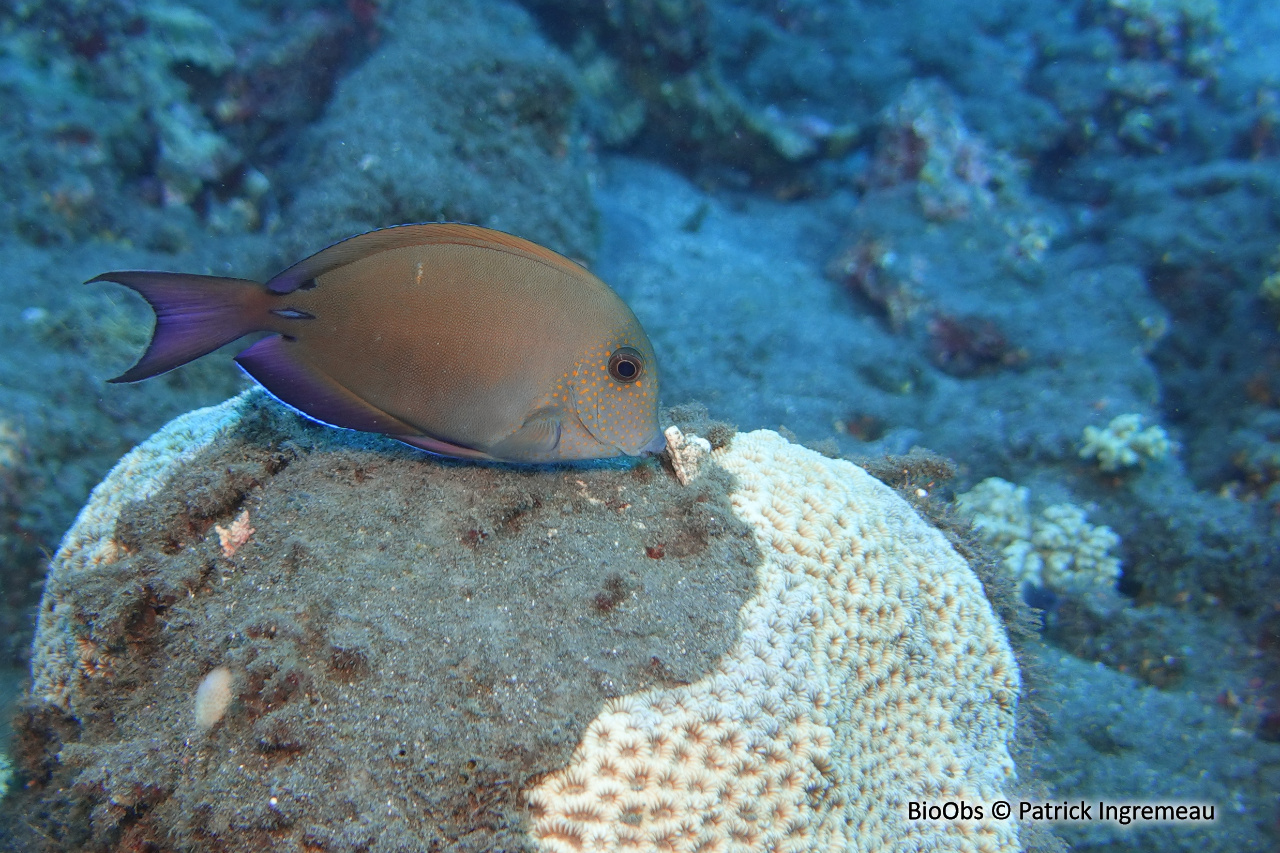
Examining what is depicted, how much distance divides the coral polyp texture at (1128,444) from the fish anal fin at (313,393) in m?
7.37

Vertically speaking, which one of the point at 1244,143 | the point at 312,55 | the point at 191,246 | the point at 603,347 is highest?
the point at 1244,143

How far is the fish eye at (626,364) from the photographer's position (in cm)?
216

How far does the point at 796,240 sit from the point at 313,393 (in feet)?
31.9

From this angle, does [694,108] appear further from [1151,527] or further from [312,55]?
[1151,527]

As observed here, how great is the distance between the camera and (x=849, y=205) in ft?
36.4

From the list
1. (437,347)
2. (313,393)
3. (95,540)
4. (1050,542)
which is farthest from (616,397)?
(1050,542)

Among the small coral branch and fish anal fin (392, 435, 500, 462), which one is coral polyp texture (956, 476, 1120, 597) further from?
the small coral branch

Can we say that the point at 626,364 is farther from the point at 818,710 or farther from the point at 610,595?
the point at 818,710

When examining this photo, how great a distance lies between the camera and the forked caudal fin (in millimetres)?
1910

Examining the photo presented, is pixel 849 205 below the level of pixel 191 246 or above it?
above

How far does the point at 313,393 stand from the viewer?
82.7 inches

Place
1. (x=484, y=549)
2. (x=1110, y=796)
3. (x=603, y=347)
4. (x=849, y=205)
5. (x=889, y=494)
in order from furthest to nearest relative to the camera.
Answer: (x=849, y=205), (x=1110, y=796), (x=889, y=494), (x=484, y=549), (x=603, y=347)

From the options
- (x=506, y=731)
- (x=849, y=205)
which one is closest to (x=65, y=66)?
(x=506, y=731)

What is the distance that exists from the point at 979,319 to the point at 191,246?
9.82m
